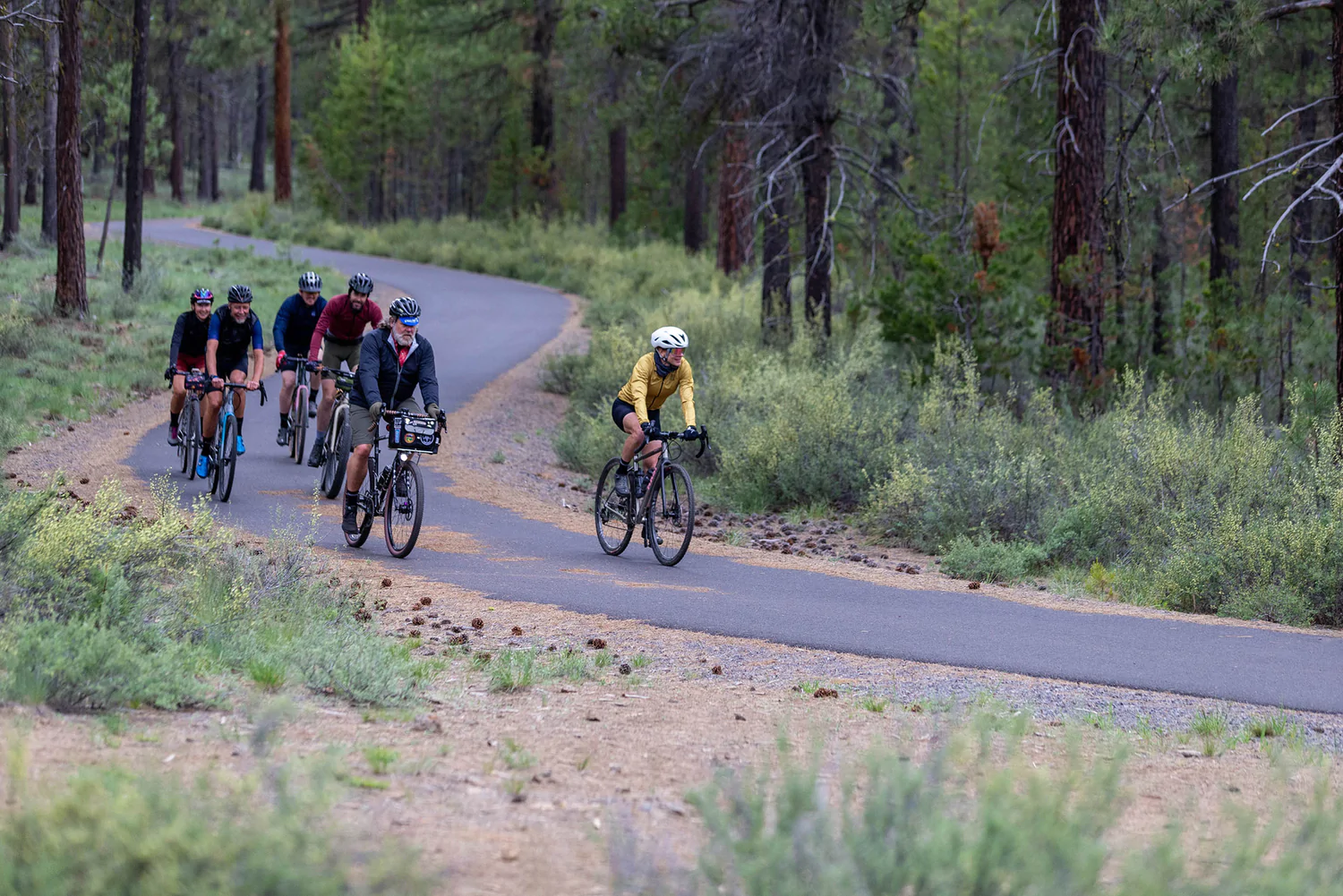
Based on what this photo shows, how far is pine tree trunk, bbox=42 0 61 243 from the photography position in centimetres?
2580

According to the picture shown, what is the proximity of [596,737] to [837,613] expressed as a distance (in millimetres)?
3686

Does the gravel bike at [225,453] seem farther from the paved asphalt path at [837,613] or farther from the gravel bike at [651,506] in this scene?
the gravel bike at [651,506]

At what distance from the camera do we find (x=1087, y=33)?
1761 centimetres

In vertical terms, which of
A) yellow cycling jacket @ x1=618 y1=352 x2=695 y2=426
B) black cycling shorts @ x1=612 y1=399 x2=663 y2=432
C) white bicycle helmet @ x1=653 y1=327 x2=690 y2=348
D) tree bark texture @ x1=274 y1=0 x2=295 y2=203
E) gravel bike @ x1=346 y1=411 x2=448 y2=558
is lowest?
gravel bike @ x1=346 y1=411 x2=448 y2=558

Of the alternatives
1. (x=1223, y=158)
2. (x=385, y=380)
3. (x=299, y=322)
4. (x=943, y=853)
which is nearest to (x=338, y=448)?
(x=299, y=322)

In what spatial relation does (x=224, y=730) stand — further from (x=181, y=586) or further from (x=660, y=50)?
(x=660, y=50)

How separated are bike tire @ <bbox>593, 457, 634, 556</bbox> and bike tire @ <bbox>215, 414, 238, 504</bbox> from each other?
12.3 ft

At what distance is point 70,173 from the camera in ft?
76.9

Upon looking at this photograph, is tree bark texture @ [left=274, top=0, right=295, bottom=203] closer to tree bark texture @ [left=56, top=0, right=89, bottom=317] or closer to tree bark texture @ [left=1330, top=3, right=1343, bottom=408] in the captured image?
tree bark texture @ [left=56, top=0, right=89, bottom=317]

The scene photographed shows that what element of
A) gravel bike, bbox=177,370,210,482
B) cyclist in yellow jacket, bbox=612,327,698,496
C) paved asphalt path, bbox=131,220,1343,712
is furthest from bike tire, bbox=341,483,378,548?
gravel bike, bbox=177,370,210,482

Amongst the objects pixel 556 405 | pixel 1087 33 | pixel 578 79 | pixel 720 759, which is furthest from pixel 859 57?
pixel 720 759

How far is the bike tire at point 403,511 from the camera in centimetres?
1132

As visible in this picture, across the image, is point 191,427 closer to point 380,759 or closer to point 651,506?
point 651,506

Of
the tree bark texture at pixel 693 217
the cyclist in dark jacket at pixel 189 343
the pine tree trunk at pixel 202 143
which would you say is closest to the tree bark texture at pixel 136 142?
the cyclist in dark jacket at pixel 189 343
